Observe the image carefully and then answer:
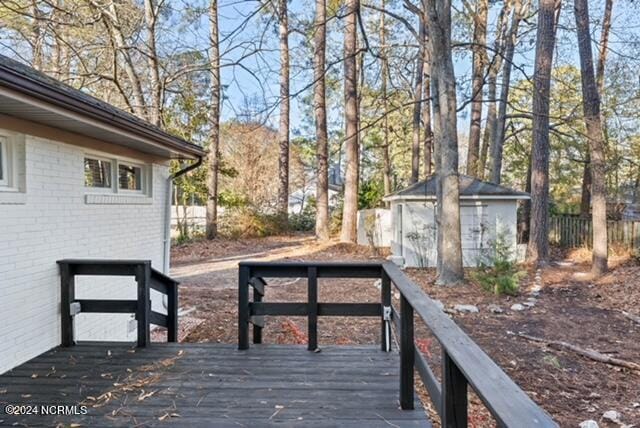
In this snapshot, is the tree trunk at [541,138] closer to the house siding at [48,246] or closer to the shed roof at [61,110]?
the shed roof at [61,110]

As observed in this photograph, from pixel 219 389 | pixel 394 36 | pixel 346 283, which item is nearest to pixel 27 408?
pixel 219 389

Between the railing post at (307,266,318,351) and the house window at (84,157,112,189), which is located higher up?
the house window at (84,157,112,189)

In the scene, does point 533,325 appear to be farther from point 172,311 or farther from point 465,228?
point 465,228

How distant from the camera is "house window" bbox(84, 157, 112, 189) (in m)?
4.85

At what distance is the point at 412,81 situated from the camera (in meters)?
20.3

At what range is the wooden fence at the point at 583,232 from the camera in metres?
13.4

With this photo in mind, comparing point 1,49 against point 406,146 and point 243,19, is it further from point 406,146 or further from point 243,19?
point 406,146

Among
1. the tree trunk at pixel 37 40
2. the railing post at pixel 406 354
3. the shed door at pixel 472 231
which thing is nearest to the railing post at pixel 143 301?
the railing post at pixel 406 354

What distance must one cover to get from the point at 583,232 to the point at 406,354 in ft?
49.4

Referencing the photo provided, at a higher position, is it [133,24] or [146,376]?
[133,24]

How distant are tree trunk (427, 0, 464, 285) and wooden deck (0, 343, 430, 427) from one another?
5553 millimetres

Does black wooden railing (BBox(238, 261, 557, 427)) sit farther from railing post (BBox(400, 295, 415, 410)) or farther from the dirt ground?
the dirt ground

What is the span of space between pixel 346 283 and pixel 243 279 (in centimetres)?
636

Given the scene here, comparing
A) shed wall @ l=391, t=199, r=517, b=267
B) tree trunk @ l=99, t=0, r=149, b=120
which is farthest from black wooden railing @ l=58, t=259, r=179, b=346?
shed wall @ l=391, t=199, r=517, b=267
